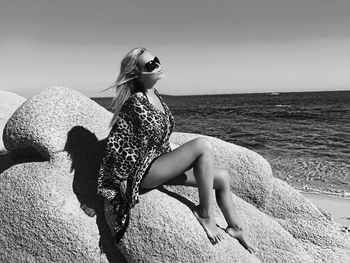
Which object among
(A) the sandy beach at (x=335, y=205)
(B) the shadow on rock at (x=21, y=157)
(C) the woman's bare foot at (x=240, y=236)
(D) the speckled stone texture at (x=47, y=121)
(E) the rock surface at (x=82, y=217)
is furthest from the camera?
(A) the sandy beach at (x=335, y=205)

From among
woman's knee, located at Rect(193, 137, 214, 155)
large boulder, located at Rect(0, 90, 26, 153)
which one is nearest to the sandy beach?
woman's knee, located at Rect(193, 137, 214, 155)

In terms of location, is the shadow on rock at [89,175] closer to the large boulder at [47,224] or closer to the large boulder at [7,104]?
the large boulder at [47,224]

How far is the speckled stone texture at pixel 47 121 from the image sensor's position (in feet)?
12.5

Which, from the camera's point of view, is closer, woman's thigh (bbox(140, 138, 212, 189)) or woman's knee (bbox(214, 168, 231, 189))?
woman's thigh (bbox(140, 138, 212, 189))

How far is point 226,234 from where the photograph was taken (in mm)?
3646

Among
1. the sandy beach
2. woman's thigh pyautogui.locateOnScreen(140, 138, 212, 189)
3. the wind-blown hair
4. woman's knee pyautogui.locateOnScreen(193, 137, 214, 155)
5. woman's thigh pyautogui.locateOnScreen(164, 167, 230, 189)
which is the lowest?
the sandy beach

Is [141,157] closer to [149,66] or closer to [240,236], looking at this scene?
[149,66]

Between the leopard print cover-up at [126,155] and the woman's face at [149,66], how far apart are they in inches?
8.9

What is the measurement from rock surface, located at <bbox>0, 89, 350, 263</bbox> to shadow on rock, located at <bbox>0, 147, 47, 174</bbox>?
9cm

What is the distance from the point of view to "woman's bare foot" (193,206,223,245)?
3381 millimetres

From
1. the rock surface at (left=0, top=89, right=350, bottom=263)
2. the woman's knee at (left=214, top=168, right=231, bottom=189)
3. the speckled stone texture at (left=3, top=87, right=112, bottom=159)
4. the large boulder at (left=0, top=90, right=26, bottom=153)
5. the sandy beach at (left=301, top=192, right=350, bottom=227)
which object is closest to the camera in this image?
the rock surface at (left=0, top=89, right=350, bottom=263)

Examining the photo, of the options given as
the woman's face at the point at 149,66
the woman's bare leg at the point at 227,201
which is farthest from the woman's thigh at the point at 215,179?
the woman's face at the point at 149,66

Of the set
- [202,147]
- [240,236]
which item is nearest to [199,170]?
[202,147]

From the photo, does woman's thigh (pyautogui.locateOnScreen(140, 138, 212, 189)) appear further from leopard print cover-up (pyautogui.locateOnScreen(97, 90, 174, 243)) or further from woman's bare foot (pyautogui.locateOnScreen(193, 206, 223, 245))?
woman's bare foot (pyautogui.locateOnScreen(193, 206, 223, 245))
